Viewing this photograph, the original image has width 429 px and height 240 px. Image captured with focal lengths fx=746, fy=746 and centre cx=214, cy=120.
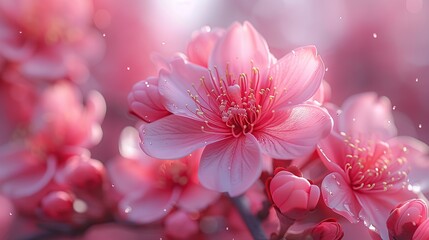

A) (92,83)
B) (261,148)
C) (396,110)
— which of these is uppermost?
(261,148)

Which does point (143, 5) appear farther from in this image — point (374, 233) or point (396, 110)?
point (374, 233)

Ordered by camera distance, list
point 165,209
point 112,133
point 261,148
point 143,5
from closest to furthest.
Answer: point 261,148 → point 165,209 → point 112,133 → point 143,5

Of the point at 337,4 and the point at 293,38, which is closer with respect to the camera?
the point at 293,38

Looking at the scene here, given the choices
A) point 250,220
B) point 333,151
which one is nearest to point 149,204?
point 250,220

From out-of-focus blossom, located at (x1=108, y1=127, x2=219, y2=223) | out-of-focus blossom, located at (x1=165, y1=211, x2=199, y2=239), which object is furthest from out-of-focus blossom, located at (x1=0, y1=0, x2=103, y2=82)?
out-of-focus blossom, located at (x1=165, y1=211, x2=199, y2=239)

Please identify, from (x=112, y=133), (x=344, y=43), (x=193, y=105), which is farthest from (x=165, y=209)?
(x=344, y=43)

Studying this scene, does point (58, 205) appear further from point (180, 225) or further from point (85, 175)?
point (180, 225)
